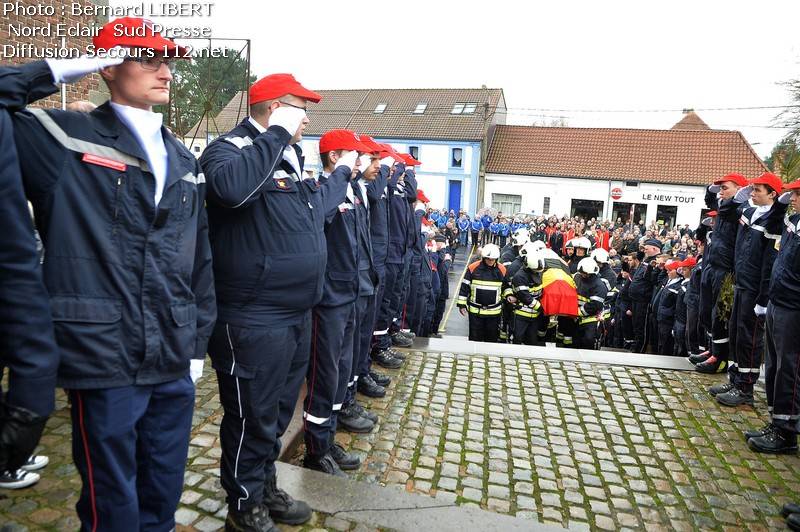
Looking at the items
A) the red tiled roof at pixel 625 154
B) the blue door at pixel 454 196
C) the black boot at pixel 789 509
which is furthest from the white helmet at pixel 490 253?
the blue door at pixel 454 196

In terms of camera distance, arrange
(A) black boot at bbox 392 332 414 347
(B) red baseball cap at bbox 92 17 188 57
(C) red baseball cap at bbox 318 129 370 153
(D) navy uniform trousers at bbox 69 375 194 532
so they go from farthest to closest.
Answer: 1. (A) black boot at bbox 392 332 414 347
2. (C) red baseball cap at bbox 318 129 370 153
3. (B) red baseball cap at bbox 92 17 188 57
4. (D) navy uniform trousers at bbox 69 375 194 532

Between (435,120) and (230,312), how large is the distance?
1679 inches

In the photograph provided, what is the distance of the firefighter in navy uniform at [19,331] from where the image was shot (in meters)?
1.73

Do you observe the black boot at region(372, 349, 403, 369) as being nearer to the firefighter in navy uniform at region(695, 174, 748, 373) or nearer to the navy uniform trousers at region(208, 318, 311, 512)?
the navy uniform trousers at region(208, 318, 311, 512)

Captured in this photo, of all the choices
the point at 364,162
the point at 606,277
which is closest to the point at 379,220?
the point at 364,162

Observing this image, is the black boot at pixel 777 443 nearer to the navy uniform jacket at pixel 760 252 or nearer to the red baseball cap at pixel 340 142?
the navy uniform jacket at pixel 760 252

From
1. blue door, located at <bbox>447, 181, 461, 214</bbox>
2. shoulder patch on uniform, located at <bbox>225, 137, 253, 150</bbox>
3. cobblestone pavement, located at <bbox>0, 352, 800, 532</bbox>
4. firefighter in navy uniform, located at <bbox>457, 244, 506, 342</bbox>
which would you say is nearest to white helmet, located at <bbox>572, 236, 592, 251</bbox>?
firefighter in navy uniform, located at <bbox>457, 244, 506, 342</bbox>

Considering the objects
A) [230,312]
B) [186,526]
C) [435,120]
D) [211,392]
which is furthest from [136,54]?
[435,120]

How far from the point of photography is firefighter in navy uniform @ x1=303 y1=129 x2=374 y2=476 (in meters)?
Answer: 3.79

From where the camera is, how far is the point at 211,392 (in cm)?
513

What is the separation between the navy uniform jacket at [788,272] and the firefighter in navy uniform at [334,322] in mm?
3588

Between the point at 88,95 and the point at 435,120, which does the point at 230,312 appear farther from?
the point at 435,120

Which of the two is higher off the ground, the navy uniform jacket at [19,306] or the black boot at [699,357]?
the navy uniform jacket at [19,306]

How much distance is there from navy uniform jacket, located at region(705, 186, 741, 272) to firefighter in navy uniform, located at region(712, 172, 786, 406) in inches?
9.3
